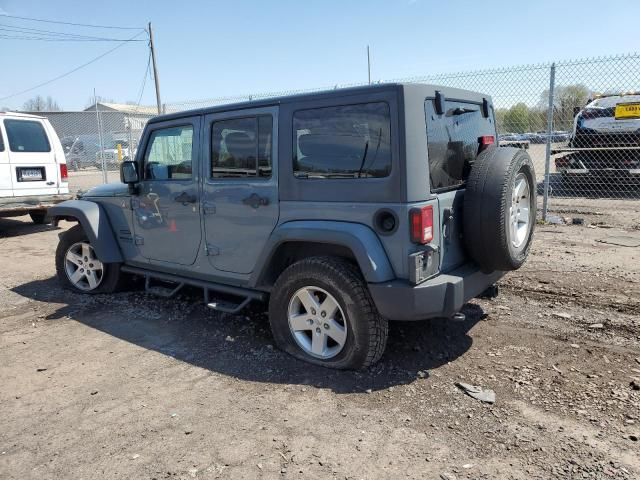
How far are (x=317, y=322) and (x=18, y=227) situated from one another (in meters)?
9.21

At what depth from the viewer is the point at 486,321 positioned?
4.30 m

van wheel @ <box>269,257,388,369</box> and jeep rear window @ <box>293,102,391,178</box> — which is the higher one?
jeep rear window @ <box>293,102,391,178</box>

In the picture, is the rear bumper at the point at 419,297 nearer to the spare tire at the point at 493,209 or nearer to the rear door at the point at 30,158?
the spare tire at the point at 493,209

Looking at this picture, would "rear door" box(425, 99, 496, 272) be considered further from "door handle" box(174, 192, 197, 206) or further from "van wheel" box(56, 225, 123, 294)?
"van wheel" box(56, 225, 123, 294)

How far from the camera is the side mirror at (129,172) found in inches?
182

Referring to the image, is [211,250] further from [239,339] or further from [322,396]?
[322,396]

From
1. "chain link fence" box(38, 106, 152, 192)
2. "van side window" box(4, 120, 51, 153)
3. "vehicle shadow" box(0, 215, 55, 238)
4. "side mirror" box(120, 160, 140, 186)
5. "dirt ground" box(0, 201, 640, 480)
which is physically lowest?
"dirt ground" box(0, 201, 640, 480)

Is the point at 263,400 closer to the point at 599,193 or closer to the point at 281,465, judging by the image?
the point at 281,465

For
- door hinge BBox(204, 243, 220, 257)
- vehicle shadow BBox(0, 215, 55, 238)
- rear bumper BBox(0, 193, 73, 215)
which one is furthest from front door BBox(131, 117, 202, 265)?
vehicle shadow BBox(0, 215, 55, 238)

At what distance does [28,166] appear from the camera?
9117 mm

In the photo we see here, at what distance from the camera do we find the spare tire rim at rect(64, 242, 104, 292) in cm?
544

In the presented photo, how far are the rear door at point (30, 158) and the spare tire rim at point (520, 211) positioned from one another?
869 centimetres

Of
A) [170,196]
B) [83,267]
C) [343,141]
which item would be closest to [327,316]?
[343,141]

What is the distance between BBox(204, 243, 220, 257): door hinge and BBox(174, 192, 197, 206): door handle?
404 millimetres
